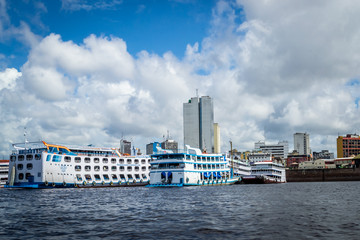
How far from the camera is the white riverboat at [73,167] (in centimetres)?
8894

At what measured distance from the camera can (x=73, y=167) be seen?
9738 centimetres

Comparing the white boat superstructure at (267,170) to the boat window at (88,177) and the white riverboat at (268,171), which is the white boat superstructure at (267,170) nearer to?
the white riverboat at (268,171)

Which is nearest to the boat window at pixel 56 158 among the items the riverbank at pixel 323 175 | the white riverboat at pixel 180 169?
the white riverboat at pixel 180 169

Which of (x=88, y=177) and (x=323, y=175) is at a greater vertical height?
(x=88, y=177)

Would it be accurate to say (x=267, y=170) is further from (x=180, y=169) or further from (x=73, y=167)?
(x=73, y=167)

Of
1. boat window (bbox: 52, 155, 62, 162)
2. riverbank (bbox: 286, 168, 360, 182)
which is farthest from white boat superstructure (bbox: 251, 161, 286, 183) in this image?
boat window (bbox: 52, 155, 62, 162)

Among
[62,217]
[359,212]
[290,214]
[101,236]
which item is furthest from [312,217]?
[62,217]

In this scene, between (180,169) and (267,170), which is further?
(267,170)

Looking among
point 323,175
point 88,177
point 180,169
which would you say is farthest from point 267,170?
point 88,177

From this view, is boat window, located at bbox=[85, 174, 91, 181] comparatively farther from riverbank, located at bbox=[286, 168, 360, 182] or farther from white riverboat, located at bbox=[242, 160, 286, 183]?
riverbank, located at bbox=[286, 168, 360, 182]

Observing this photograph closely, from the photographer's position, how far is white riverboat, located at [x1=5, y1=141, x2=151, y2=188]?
88938 millimetres

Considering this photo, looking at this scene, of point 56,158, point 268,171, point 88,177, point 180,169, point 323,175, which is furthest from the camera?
point 323,175

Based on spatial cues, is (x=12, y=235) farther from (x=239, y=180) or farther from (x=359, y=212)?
(x=239, y=180)

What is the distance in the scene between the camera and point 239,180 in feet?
428
